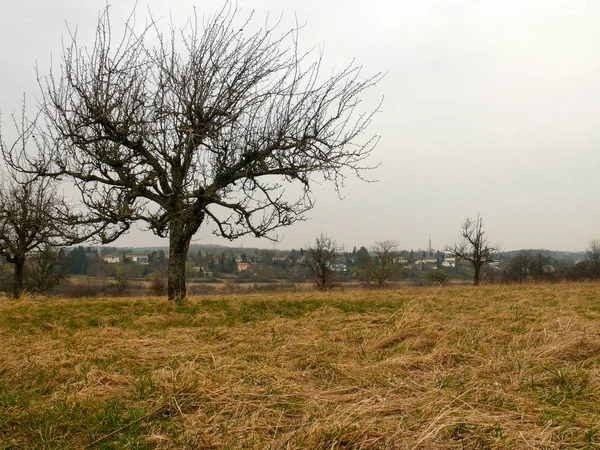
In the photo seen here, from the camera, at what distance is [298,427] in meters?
2.35

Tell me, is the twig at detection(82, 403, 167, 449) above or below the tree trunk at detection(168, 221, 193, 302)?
below

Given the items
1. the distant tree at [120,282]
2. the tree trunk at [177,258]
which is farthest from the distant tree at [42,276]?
the tree trunk at [177,258]

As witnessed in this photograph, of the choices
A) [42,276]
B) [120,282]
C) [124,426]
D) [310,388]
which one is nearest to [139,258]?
[120,282]

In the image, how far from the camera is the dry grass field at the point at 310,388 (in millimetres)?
2170

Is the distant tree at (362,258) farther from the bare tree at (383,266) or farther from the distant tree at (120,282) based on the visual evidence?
the distant tree at (120,282)

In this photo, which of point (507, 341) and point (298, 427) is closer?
point (298, 427)

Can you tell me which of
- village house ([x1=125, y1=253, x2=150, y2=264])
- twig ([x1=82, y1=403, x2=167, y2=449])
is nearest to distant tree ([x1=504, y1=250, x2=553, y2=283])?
village house ([x1=125, y1=253, x2=150, y2=264])

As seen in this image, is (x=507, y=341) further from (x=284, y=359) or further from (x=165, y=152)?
(x=165, y=152)

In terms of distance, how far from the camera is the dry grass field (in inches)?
85.4

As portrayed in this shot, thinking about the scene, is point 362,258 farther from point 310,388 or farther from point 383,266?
point 310,388

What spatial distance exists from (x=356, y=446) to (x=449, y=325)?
3324 millimetres

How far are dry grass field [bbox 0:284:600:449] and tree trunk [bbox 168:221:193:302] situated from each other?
4349 mm

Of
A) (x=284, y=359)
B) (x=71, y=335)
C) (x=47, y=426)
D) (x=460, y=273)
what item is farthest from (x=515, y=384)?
(x=460, y=273)

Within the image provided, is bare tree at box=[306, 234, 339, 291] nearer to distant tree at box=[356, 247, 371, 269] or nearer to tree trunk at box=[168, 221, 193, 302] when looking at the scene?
distant tree at box=[356, 247, 371, 269]
